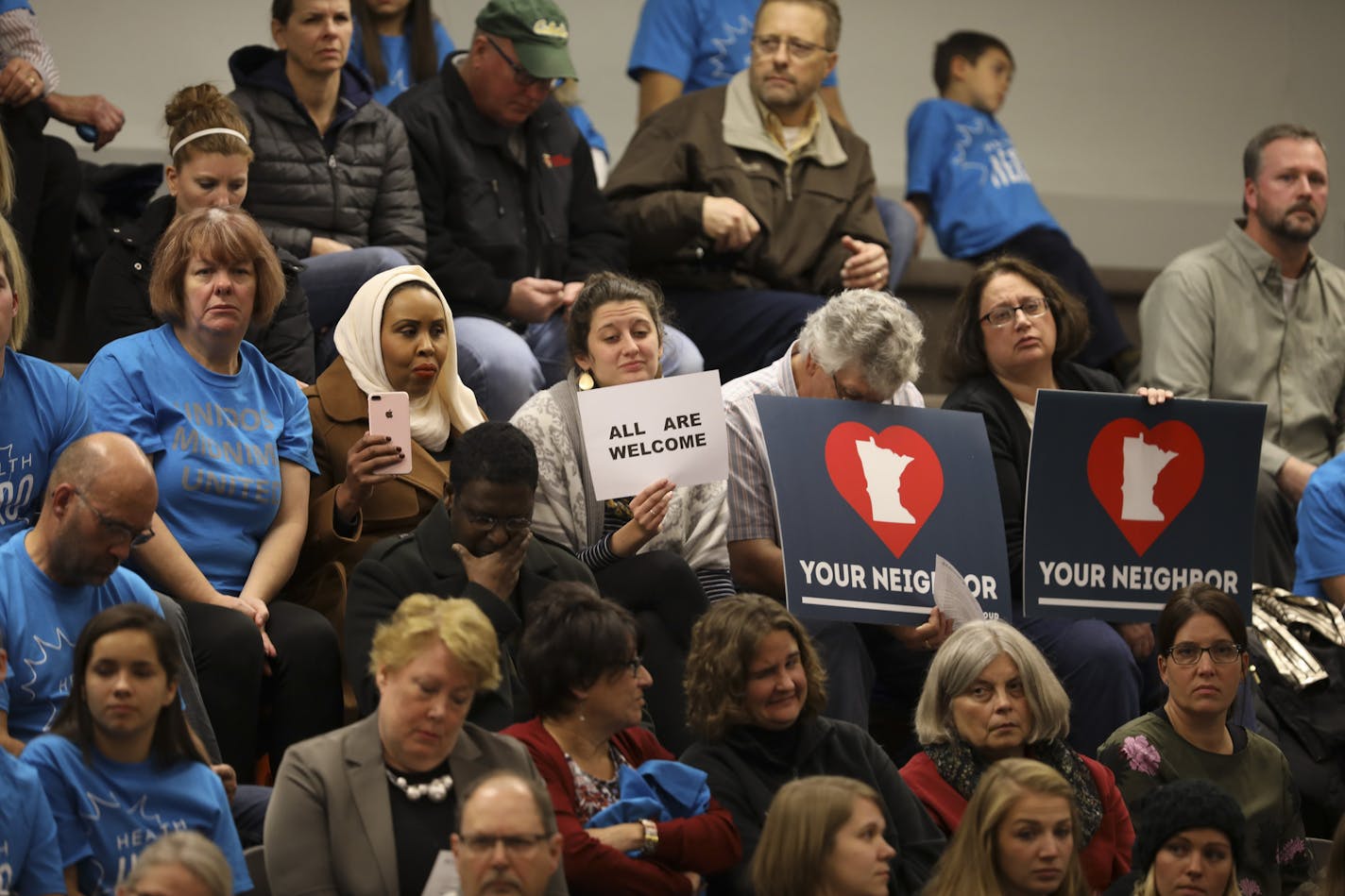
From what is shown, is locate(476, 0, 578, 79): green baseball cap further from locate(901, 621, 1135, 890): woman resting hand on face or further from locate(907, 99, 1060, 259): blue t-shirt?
locate(901, 621, 1135, 890): woman resting hand on face

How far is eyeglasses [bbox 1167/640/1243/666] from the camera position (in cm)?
493

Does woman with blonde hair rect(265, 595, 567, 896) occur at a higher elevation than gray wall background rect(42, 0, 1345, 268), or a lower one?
lower

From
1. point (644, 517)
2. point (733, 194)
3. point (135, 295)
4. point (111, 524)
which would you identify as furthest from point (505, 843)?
point (733, 194)

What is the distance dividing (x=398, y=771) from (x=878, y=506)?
70.7 inches

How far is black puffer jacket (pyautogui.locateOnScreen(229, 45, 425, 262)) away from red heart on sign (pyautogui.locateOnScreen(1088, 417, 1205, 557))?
83.6 inches

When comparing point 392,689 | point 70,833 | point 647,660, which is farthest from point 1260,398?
point 70,833

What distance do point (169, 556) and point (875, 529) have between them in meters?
1.72

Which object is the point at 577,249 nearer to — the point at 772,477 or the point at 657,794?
the point at 772,477

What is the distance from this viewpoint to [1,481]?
14.6ft

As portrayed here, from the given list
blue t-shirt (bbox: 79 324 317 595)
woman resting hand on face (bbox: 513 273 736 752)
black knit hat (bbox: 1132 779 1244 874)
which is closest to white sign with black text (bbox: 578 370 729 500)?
woman resting hand on face (bbox: 513 273 736 752)

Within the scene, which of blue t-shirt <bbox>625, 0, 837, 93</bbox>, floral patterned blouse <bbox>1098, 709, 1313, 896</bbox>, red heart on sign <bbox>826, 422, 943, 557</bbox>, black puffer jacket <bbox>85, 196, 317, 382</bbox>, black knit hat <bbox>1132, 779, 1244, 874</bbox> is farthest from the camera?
blue t-shirt <bbox>625, 0, 837, 93</bbox>

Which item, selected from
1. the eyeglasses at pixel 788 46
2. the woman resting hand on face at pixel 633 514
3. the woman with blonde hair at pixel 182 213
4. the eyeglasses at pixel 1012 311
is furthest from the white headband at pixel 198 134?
the eyeglasses at pixel 1012 311

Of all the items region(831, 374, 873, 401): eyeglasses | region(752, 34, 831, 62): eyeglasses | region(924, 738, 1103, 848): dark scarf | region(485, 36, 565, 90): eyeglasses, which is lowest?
region(924, 738, 1103, 848): dark scarf

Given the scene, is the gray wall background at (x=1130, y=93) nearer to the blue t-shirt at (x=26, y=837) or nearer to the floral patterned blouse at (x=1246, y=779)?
the floral patterned blouse at (x=1246, y=779)
